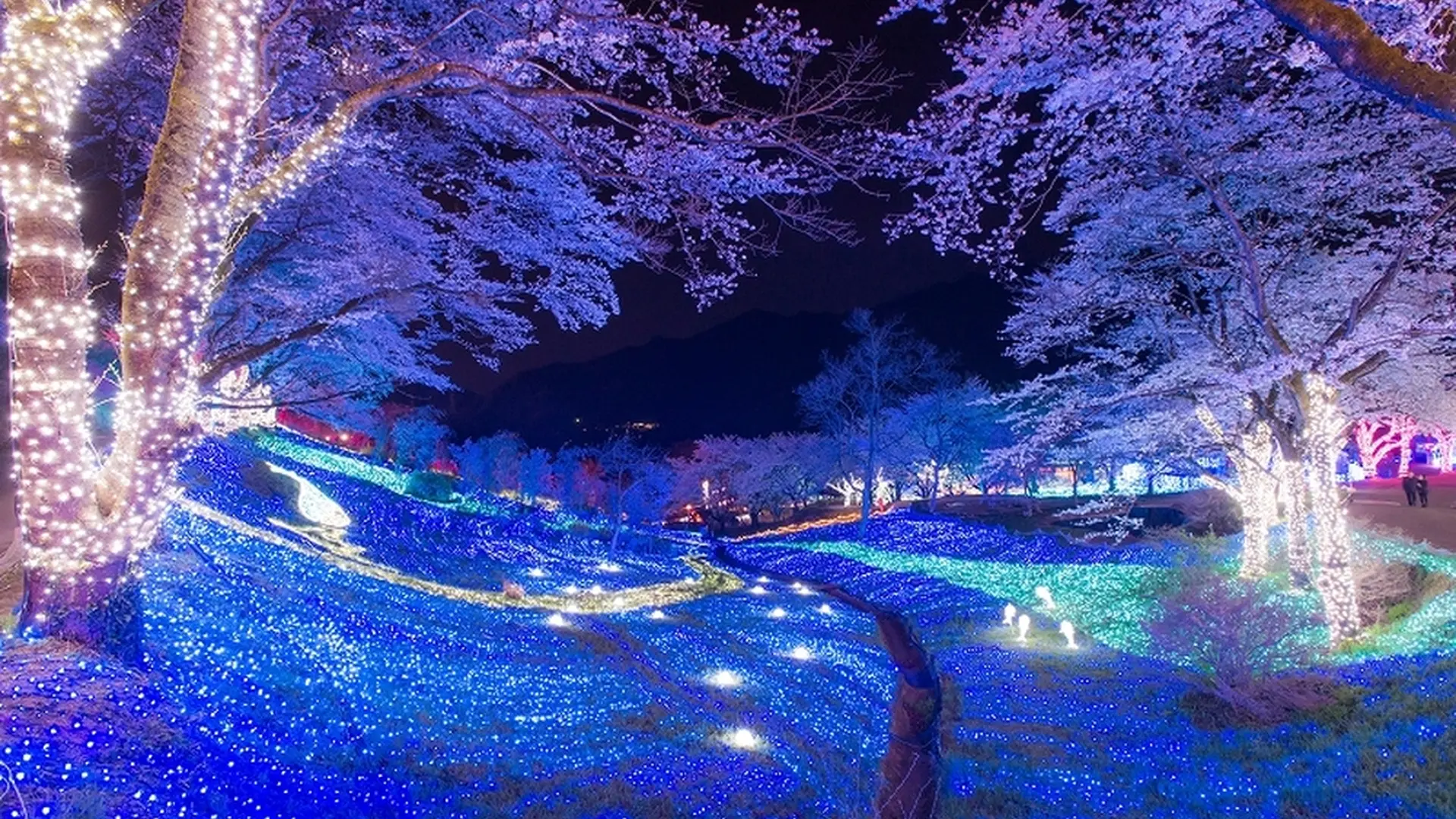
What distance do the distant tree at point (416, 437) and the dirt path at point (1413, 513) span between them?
46.3 meters

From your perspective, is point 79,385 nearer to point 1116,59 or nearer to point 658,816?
point 658,816

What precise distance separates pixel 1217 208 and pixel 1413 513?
47.5 ft

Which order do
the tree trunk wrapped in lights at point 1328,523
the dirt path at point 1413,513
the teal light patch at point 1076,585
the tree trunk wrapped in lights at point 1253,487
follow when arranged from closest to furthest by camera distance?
the tree trunk wrapped in lights at point 1328,523 → the teal light patch at point 1076,585 → the tree trunk wrapped in lights at point 1253,487 → the dirt path at point 1413,513

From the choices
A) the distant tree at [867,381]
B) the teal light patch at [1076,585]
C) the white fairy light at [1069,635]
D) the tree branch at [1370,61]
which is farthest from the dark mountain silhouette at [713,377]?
the tree branch at [1370,61]

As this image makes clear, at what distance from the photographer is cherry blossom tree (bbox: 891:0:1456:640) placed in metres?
7.38

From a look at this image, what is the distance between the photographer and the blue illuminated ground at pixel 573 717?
4430 millimetres

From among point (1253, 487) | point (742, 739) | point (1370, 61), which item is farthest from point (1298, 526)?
point (1370, 61)

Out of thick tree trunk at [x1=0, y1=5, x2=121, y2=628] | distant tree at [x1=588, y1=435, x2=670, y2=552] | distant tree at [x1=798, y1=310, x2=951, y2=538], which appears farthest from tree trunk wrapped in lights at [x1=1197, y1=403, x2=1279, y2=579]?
distant tree at [x1=588, y1=435, x2=670, y2=552]

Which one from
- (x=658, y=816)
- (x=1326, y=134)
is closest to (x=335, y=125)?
(x=658, y=816)

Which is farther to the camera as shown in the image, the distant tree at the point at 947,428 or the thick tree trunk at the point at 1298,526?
the distant tree at the point at 947,428

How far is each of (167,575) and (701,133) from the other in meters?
6.32

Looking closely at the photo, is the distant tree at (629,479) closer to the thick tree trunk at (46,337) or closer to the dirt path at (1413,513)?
the dirt path at (1413,513)

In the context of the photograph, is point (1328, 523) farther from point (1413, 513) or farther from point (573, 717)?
point (1413, 513)

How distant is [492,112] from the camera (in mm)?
8672
